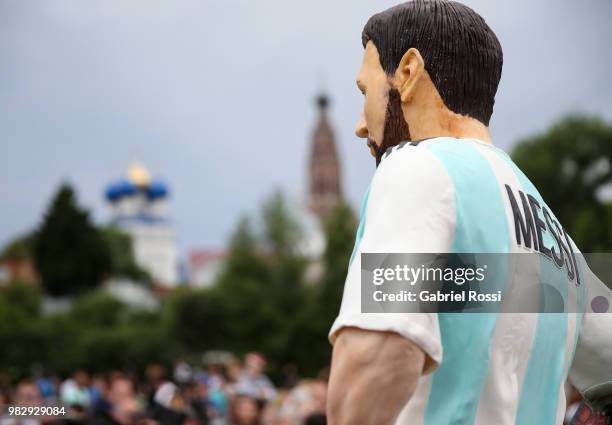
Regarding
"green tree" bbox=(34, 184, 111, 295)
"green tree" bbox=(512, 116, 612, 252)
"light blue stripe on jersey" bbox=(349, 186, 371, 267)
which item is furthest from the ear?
"green tree" bbox=(34, 184, 111, 295)

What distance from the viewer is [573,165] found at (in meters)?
41.3

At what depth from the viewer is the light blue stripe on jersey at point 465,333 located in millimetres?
1772

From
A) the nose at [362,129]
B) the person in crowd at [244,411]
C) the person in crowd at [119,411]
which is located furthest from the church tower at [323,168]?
the nose at [362,129]

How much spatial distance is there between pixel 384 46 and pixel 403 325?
0.65 m

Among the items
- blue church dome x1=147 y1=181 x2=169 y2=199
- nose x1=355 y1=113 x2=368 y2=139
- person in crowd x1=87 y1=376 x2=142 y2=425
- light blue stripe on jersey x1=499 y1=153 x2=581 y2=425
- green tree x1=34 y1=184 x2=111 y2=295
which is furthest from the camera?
blue church dome x1=147 y1=181 x2=169 y2=199

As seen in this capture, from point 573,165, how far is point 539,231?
40.7 metres

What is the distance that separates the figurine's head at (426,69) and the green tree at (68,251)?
63591 mm

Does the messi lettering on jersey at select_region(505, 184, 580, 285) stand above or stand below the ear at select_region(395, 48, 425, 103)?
below

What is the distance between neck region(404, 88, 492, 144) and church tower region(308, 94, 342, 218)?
115 meters

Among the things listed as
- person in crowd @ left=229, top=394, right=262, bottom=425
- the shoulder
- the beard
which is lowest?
person in crowd @ left=229, top=394, right=262, bottom=425

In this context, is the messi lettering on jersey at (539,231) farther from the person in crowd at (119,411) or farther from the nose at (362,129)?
A: the person in crowd at (119,411)

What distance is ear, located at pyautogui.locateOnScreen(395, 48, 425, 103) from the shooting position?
78.4 inches

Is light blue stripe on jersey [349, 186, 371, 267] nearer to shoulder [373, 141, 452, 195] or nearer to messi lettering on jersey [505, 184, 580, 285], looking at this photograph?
shoulder [373, 141, 452, 195]

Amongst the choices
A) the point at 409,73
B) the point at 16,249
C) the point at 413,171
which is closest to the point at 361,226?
the point at 413,171
